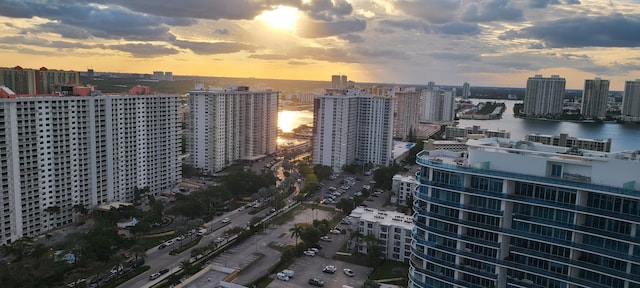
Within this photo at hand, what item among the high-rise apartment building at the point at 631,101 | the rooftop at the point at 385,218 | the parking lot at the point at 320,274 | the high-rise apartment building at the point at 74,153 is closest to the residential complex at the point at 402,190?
the rooftop at the point at 385,218

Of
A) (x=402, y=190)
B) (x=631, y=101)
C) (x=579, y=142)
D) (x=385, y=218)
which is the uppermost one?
(x=631, y=101)

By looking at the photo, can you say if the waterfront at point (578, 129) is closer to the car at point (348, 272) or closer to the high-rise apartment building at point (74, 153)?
the high-rise apartment building at point (74, 153)

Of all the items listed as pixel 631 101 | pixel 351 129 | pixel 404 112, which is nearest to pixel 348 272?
pixel 351 129

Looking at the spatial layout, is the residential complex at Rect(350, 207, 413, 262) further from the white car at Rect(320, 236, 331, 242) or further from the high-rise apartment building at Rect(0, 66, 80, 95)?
the high-rise apartment building at Rect(0, 66, 80, 95)

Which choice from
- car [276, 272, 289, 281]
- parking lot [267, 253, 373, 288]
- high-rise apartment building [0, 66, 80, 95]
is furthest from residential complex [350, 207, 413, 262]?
high-rise apartment building [0, 66, 80, 95]

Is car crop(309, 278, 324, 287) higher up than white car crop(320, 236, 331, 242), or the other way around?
white car crop(320, 236, 331, 242)

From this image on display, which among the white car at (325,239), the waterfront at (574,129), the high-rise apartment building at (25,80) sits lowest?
the white car at (325,239)

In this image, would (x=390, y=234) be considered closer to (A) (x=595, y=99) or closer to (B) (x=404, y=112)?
(B) (x=404, y=112)
